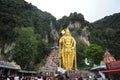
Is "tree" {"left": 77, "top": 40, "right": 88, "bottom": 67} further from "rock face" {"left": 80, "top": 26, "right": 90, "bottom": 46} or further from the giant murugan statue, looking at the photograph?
the giant murugan statue

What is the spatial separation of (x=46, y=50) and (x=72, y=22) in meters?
26.2

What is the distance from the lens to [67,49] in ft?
91.3

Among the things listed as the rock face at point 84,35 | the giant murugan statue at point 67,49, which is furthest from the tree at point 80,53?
the giant murugan statue at point 67,49

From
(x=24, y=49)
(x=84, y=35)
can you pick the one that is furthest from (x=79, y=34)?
(x=24, y=49)

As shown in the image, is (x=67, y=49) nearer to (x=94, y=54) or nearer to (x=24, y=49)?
(x=24, y=49)

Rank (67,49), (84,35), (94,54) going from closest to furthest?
(67,49)
(94,54)
(84,35)

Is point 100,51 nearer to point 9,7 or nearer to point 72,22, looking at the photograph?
point 9,7

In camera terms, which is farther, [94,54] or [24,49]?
[94,54]

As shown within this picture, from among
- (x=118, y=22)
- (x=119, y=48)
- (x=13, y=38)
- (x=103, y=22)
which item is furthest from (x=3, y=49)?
(x=103, y=22)

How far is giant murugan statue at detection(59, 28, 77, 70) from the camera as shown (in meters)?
27.7

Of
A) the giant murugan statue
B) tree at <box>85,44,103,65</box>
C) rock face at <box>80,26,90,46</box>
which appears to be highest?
rock face at <box>80,26,90,46</box>

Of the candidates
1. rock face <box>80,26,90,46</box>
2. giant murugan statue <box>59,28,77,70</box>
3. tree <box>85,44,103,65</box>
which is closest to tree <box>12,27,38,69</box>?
tree <box>85,44,103,65</box>

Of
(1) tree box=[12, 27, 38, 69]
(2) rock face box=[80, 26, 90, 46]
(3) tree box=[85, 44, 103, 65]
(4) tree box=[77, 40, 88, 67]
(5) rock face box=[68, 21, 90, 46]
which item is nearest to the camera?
(1) tree box=[12, 27, 38, 69]

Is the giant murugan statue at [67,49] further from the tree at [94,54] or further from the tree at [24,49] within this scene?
the tree at [94,54]
